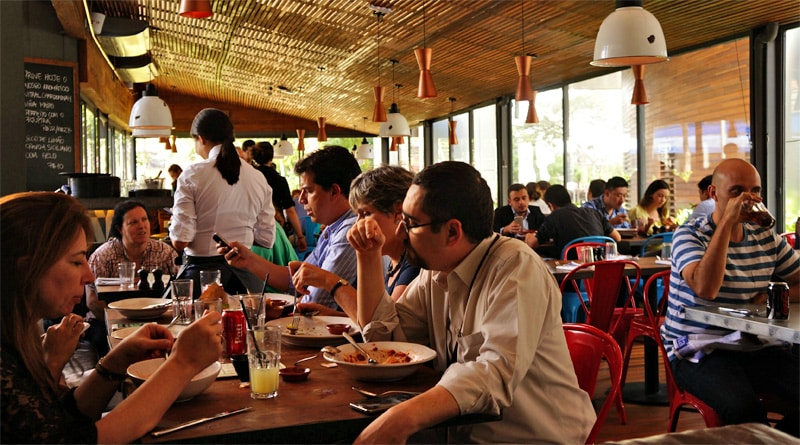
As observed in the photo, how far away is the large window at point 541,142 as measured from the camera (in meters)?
11.6

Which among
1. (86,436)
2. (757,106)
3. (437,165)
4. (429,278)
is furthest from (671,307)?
(757,106)

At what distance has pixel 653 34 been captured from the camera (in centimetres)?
434

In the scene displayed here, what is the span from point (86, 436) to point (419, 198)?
94 cm

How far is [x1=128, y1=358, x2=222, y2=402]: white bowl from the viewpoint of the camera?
5.56ft

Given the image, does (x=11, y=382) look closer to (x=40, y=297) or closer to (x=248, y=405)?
(x=40, y=297)

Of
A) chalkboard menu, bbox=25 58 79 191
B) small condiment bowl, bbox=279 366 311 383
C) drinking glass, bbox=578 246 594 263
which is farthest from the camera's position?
chalkboard menu, bbox=25 58 79 191

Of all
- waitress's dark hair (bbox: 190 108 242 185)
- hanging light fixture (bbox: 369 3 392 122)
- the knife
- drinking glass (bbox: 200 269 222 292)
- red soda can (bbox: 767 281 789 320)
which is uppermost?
hanging light fixture (bbox: 369 3 392 122)

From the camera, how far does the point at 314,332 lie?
7.95 ft

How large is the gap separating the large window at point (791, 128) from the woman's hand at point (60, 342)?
6684 mm

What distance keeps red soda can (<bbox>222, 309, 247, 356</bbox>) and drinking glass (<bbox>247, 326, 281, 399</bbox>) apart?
35 centimetres

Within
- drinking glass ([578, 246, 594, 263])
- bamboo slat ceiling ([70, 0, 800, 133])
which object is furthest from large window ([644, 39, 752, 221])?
drinking glass ([578, 246, 594, 263])

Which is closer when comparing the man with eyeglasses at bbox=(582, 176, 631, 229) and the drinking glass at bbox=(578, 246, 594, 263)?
the drinking glass at bbox=(578, 246, 594, 263)

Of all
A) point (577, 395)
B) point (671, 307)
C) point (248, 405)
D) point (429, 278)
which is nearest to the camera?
point (248, 405)

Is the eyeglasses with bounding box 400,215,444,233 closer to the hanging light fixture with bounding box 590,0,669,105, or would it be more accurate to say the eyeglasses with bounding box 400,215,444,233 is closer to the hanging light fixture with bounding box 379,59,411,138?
the hanging light fixture with bounding box 590,0,669,105
